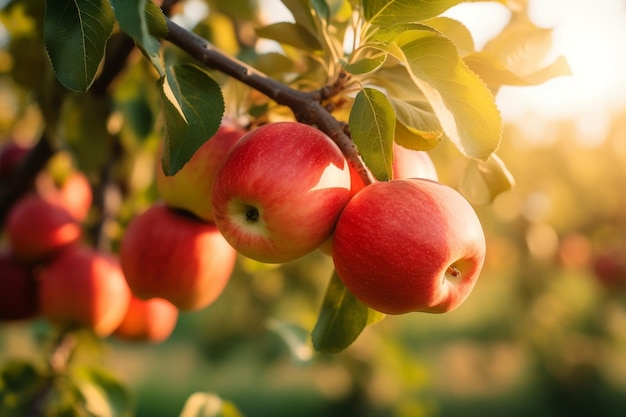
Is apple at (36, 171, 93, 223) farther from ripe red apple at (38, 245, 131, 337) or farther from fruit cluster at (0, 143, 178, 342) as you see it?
ripe red apple at (38, 245, 131, 337)

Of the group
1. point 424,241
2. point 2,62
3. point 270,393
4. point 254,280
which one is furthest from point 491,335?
point 424,241

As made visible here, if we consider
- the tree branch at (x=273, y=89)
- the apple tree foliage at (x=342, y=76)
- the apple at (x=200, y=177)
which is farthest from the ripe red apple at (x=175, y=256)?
the tree branch at (x=273, y=89)

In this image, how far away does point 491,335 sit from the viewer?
7160mm

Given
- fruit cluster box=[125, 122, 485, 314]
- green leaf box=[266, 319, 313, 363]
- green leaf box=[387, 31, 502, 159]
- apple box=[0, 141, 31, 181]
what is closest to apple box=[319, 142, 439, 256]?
fruit cluster box=[125, 122, 485, 314]

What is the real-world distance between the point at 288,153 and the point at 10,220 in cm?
91

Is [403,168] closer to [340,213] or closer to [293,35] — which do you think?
[340,213]

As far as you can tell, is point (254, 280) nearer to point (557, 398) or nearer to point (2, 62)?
point (2, 62)

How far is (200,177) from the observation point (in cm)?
79

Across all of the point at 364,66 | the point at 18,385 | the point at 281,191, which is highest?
the point at 364,66

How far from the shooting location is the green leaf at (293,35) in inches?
31.1

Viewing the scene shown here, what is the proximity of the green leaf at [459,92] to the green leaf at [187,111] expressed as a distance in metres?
0.20

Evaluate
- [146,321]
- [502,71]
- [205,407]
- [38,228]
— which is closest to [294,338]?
[205,407]

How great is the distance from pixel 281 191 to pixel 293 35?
290 mm

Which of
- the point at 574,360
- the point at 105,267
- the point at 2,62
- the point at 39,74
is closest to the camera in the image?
the point at 105,267
